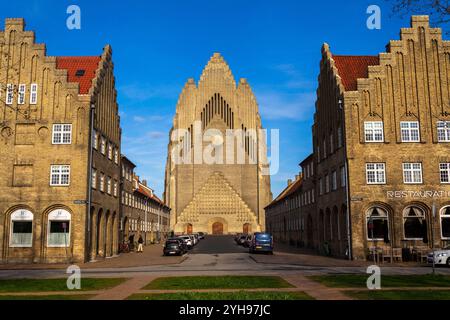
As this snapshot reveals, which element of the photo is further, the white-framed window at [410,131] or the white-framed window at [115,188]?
the white-framed window at [115,188]

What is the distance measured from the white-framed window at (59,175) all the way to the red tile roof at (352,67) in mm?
24268

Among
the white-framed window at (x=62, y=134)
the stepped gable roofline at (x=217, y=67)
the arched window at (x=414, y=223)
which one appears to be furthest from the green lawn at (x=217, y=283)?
the stepped gable roofline at (x=217, y=67)

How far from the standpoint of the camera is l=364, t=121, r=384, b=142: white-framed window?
38.0m

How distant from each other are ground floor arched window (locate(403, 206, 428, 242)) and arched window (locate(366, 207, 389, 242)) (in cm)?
145

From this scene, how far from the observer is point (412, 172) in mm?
37562

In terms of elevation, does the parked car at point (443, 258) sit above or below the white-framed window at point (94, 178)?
below

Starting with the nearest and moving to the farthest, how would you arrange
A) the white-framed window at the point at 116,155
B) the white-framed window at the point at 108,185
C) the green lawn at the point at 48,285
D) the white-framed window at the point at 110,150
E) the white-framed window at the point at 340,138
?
1. the green lawn at the point at 48,285
2. the white-framed window at the point at 340,138
3. the white-framed window at the point at 108,185
4. the white-framed window at the point at 110,150
5. the white-framed window at the point at 116,155

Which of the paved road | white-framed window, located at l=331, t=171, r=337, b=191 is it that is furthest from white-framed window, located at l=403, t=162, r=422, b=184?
the paved road

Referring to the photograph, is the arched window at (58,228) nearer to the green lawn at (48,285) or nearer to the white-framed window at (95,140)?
the white-framed window at (95,140)

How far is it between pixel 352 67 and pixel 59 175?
2758 centimetres

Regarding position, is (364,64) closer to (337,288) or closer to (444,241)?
(444,241)

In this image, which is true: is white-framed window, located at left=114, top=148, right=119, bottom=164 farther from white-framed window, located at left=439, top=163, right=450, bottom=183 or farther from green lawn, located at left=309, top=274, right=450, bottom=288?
green lawn, located at left=309, top=274, right=450, bottom=288

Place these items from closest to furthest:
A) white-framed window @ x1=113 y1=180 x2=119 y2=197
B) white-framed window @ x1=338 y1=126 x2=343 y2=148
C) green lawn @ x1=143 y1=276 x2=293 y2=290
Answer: green lawn @ x1=143 y1=276 x2=293 y2=290, white-framed window @ x1=338 y1=126 x2=343 y2=148, white-framed window @ x1=113 y1=180 x2=119 y2=197

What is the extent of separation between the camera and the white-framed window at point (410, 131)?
38062mm
